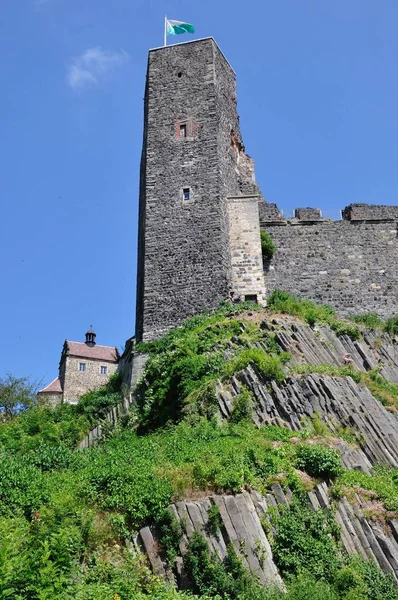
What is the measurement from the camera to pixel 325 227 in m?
28.4

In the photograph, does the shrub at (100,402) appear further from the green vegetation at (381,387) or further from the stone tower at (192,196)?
the green vegetation at (381,387)

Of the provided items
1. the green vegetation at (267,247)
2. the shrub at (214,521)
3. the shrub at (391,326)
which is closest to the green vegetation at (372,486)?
the shrub at (214,521)

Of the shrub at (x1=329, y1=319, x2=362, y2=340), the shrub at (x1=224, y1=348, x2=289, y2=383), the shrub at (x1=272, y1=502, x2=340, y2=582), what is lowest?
the shrub at (x1=272, y1=502, x2=340, y2=582)

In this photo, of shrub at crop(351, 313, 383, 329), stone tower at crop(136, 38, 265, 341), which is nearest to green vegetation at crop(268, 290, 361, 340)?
stone tower at crop(136, 38, 265, 341)

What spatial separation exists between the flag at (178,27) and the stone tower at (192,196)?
8.01 feet

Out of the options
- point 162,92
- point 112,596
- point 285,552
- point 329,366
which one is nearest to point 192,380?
point 329,366

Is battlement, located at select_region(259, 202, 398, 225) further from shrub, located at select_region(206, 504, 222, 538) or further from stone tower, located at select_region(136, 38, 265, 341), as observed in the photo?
shrub, located at select_region(206, 504, 222, 538)

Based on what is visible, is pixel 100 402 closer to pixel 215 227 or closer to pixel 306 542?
pixel 215 227

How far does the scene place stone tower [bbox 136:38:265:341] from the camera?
83.4 feet

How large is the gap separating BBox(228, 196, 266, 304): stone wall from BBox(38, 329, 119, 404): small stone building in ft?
66.3

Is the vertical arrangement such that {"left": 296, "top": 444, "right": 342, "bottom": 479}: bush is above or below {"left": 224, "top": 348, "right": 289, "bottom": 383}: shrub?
below

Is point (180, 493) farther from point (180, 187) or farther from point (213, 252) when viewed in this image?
point (180, 187)

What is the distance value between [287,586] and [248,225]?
55.6 ft

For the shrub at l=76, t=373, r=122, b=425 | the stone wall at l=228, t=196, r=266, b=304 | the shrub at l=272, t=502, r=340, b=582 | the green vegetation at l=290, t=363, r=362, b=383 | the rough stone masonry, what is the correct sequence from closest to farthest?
the shrub at l=272, t=502, r=340, b=582 < the green vegetation at l=290, t=363, r=362, b=383 < the shrub at l=76, t=373, r=122, b=425 < the rough stone masonry < the stone wall at l=228, t=196, r=266, b=304
